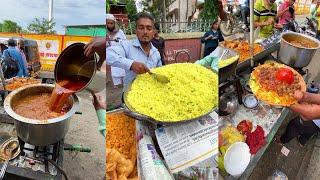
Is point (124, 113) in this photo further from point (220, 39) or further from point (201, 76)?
point (220, 39)

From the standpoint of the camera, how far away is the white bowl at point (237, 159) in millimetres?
1537

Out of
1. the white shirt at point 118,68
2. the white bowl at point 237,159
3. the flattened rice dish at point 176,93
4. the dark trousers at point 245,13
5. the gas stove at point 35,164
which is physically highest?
the dark trousers at point 245,13

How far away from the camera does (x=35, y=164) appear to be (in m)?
1.95

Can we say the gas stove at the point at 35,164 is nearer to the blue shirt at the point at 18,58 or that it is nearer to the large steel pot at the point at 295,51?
the large steel pot at the point at 295,51

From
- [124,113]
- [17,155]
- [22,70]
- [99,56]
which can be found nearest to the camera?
[124,113]

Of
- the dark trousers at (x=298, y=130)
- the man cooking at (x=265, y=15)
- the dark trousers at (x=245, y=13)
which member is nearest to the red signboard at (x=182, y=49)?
the dark trousers at (x=245, y=13)

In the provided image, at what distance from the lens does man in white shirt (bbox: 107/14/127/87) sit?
3.32ft

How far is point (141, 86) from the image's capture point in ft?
3.74

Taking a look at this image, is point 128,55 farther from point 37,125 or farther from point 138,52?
point 37,125

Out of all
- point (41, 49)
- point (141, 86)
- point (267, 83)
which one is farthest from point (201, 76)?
point (41, 49)

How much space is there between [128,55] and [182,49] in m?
0.19

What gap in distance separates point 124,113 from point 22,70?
2.58 metres

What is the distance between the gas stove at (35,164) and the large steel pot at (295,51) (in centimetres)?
128

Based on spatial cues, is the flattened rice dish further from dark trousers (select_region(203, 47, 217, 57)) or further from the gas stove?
the gas stove
